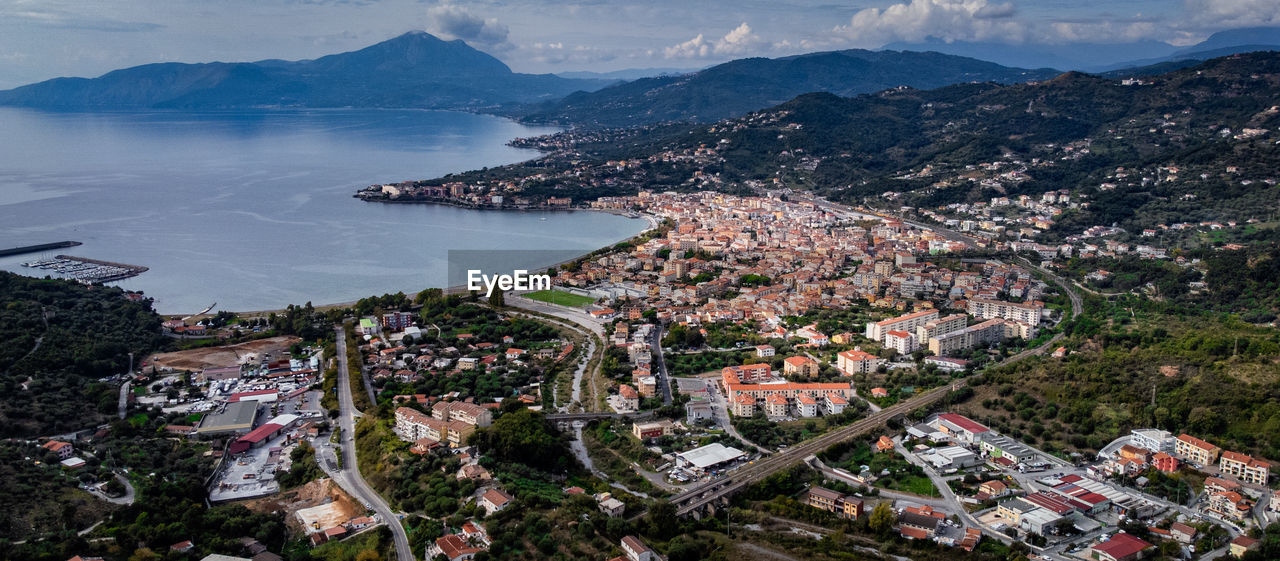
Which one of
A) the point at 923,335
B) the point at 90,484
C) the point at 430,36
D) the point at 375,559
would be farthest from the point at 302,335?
the point at 430,36

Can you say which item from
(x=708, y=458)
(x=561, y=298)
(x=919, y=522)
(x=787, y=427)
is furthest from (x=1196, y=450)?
(x=561, y=298)

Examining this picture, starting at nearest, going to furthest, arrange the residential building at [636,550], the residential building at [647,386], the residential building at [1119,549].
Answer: the residential building at [636,550]
the residential building at [1119,549]
the residential building at [647,386]

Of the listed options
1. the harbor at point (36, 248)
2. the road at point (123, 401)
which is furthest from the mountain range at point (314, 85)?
the road at point (123, 401)

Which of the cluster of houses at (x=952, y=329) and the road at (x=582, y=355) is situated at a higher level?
the cluster of houses at (x=952, y=329)

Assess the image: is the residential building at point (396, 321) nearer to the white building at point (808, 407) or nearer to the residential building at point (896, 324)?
the white building at point (808, 407)

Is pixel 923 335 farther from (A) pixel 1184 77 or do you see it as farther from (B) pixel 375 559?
(A) pixel 1184 77

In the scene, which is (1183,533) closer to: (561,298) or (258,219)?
(561,298)

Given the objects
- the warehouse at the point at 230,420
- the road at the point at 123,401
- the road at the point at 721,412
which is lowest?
the road at the point at 123,401
